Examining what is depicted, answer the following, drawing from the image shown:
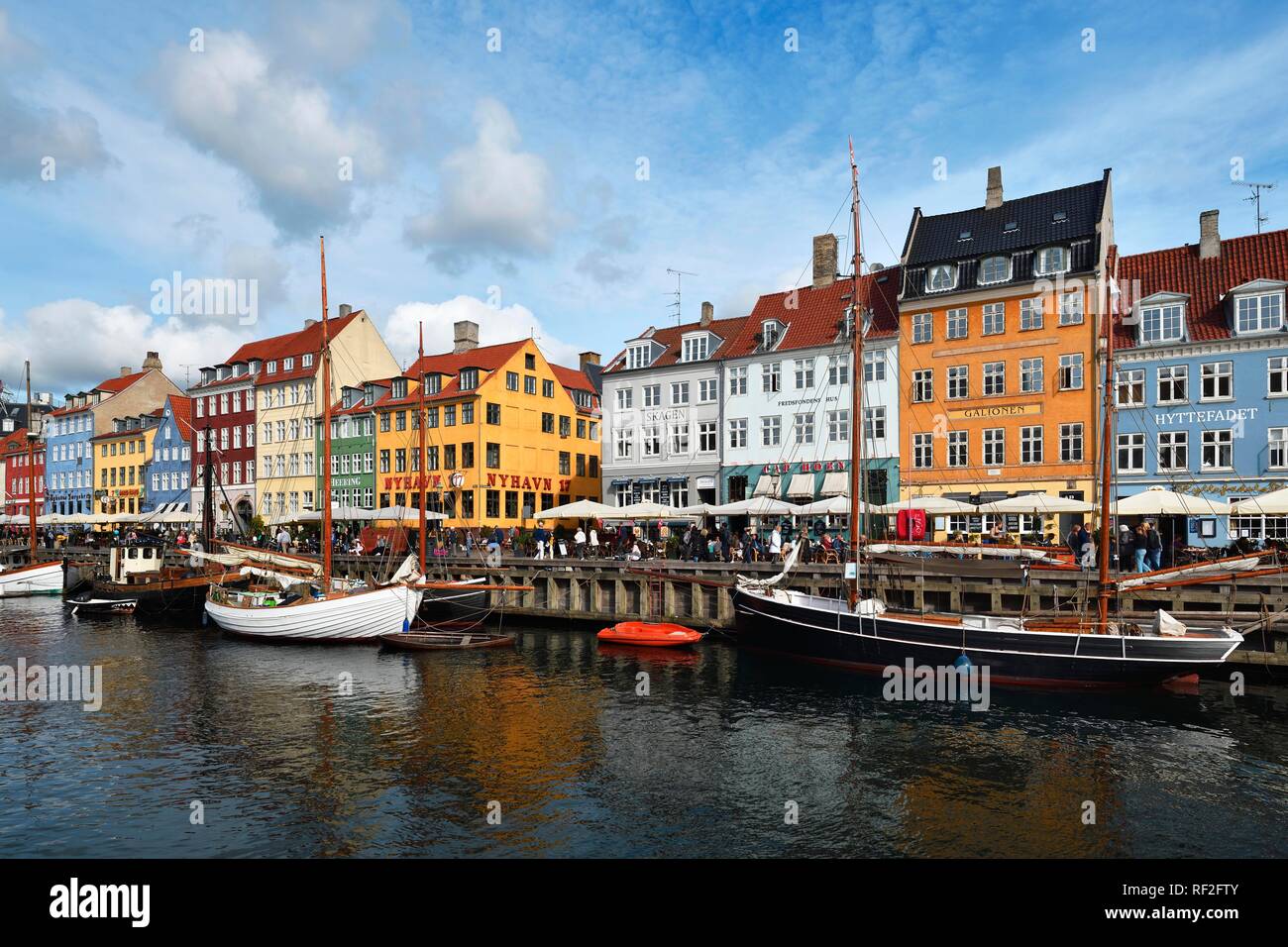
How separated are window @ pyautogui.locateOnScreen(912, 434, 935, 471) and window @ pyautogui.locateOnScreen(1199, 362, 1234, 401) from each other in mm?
12483

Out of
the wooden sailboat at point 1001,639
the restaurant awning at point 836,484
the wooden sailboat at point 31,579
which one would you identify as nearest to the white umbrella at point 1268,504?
the wooden sailboat at point 1001,639

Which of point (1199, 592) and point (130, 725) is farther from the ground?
point (1199, 592)

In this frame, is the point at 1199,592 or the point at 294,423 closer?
the point at 1199,592

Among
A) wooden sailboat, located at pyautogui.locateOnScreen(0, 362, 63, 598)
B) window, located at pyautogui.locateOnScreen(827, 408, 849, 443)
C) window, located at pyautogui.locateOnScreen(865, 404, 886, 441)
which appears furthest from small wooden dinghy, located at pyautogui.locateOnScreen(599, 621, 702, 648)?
wooden sailboat, located at pyautogui.locateOnScreen(0, 362, 63, 598)

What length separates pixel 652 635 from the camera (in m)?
33.6

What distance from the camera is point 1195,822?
14969 mm

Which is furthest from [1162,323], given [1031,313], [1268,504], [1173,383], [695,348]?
[695,348]

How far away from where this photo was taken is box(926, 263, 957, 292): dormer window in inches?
1884

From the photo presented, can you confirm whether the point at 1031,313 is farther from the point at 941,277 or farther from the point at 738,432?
the point at 738,432

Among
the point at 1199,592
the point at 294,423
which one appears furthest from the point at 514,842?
the point at 294,423

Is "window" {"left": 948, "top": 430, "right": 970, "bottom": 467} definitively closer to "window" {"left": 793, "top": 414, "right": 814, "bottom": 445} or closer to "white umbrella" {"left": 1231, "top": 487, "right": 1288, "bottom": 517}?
"window" {"left": 793, "top": 414, "right": 814, "bottom": 445}

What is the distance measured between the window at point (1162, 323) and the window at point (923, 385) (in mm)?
10175
